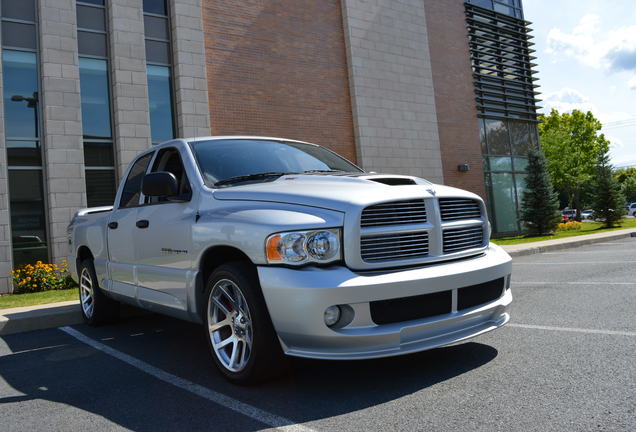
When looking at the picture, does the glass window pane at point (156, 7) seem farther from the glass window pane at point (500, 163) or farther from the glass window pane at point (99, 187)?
the glass window pane at point (500, 163)

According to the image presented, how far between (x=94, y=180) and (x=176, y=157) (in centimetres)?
978

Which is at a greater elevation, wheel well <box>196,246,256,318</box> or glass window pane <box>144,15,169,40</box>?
glass window pane <box>144,15,169,40</box>

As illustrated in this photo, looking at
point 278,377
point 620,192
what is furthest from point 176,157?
point 620,192

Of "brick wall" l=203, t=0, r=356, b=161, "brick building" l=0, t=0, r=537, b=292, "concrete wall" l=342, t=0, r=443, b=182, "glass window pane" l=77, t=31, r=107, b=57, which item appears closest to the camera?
"brick building" l=0, t=0, r=537, b=292

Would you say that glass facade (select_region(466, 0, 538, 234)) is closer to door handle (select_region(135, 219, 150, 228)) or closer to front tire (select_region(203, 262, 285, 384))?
door handle (select_region(135, 219, 150, 228))

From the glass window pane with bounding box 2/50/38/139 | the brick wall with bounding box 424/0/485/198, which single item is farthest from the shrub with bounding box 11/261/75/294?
the brick wall with bounding box 424/0/485/198

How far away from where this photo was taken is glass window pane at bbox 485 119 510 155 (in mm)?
24125

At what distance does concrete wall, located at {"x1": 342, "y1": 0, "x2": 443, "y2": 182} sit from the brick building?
2.3 inches

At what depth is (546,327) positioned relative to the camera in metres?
4.84

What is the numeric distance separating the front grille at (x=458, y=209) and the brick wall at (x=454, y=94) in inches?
707

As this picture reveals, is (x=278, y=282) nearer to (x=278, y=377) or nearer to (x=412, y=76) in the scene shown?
(x=278, y=377)

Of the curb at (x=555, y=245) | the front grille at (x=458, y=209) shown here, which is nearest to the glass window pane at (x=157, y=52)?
the curb at (x=555, y=245)

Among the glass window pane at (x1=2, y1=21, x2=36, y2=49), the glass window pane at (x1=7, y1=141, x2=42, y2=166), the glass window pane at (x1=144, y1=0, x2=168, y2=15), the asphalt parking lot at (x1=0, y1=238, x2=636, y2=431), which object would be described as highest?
the glass window pane at (x1=144, y1=0, x2=168, y2=15)

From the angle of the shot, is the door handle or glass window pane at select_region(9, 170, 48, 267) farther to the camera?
glass window pane at select_region(9, 170, 48, 267)
